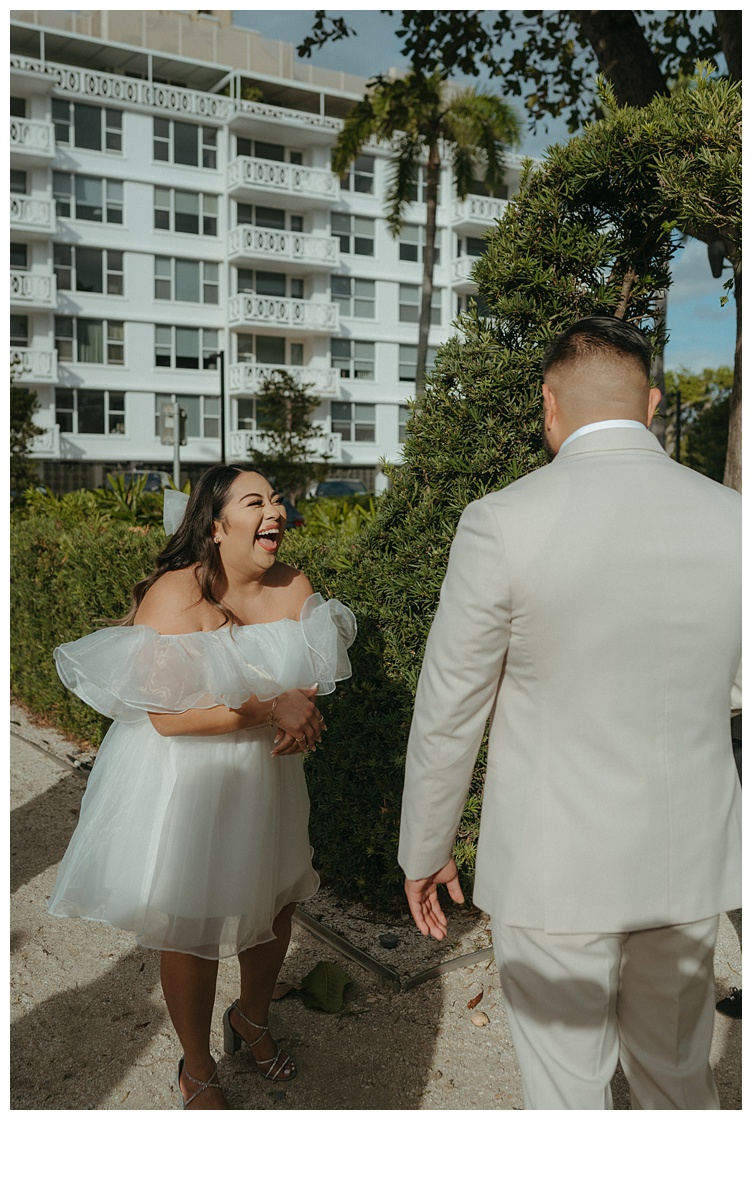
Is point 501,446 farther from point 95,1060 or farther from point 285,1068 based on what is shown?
point 95,1060

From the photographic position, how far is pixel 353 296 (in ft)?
142

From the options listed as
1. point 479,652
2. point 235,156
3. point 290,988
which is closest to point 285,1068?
point 290,988

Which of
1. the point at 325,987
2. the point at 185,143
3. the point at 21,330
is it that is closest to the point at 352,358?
the point at 185,143

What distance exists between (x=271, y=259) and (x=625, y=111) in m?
38.6

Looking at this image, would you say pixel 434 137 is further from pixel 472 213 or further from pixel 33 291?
pixel 33 291

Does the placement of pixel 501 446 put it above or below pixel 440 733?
above

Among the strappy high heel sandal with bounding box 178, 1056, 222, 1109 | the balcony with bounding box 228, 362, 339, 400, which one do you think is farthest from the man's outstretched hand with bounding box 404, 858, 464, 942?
the balcony with bounding box 228, 362, 339, 400

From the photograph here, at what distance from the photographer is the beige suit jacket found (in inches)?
82.6

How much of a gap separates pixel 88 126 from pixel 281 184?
25.9ft

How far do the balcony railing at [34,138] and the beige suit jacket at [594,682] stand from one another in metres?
39.0

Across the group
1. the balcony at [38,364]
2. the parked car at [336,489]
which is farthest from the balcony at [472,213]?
the balcony at [38,364]

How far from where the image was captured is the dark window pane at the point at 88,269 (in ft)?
124

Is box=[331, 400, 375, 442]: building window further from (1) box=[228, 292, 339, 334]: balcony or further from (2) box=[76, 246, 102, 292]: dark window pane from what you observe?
(2) box=[76, 246, 102, 292]: dark window pane

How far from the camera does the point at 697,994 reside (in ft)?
7.53
